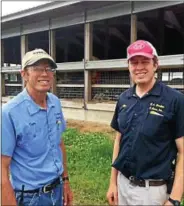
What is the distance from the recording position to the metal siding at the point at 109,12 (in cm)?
820

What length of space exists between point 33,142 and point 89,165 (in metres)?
3.32

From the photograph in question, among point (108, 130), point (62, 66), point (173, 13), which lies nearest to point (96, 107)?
point (108, 130)

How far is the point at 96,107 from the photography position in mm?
9008

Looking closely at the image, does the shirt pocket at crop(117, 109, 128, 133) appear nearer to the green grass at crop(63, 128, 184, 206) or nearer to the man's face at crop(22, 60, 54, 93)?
the man's face at crop(22, 60, 54, 93)

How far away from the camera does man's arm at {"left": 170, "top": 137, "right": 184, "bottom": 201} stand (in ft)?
7.29

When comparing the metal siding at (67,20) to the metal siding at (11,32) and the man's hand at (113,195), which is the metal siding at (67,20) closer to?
the metal siding at (11,32)

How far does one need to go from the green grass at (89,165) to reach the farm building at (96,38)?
1525mm

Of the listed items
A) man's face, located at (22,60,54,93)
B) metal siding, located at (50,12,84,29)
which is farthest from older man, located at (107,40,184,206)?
metal siding, located at (50,12,84,29)

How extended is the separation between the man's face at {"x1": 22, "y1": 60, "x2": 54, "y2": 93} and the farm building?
530 centimetres

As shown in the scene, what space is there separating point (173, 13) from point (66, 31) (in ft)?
13.3

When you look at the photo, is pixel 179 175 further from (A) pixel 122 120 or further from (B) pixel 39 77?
(B) pixel 39 77

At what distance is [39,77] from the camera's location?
2447 millimetres

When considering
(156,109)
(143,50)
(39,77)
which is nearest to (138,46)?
(143,50)

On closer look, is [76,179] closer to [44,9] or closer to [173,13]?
[44,9]
